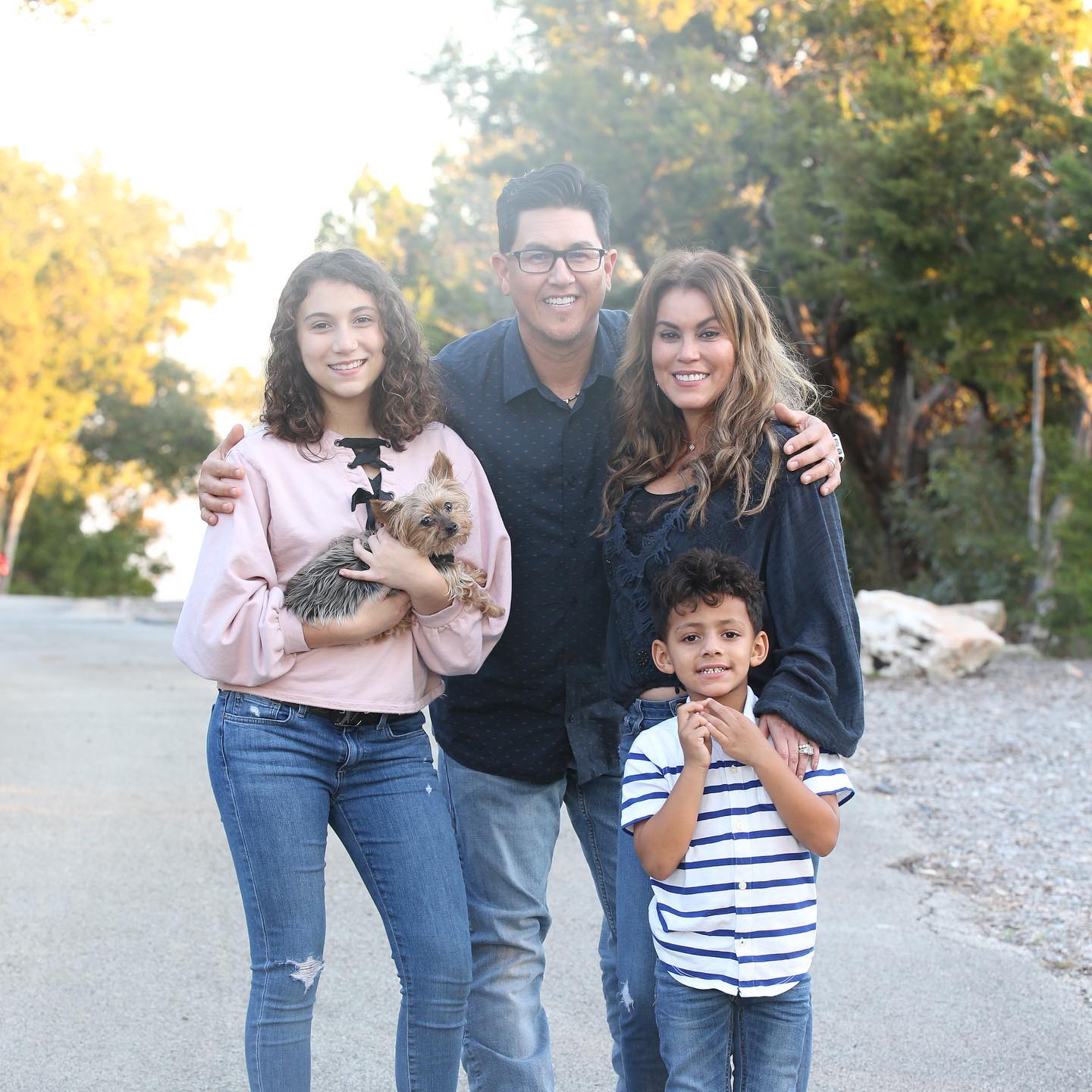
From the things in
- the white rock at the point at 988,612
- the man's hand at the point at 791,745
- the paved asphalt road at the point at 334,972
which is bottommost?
the paved asphalt road at the point at 334,972

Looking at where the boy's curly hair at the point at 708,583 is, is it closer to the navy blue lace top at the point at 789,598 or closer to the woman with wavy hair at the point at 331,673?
the navy blue lace top at the point at 789,598

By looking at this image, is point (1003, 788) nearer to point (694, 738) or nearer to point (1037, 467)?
point (694, 738)

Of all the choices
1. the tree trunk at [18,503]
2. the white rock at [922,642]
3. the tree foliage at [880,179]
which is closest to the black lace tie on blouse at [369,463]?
the white rock at [922,642]

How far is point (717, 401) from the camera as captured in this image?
3215 millimetres

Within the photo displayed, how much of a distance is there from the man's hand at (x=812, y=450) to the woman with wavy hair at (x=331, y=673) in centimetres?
84

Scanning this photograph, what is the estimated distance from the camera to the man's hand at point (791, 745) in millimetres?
2875

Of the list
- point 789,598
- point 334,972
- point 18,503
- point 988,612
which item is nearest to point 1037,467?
point 988,612

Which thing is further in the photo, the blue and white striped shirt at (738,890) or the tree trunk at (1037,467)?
the tree trunk at (1037,467)

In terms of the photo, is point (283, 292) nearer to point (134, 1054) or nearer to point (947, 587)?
point (134, 1054)

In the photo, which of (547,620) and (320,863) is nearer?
(320,863)

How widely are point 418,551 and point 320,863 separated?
0.80 meters

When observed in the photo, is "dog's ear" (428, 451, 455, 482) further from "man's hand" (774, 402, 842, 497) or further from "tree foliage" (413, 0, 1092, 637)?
"tree foliage" (413, 0, 1092, 637)

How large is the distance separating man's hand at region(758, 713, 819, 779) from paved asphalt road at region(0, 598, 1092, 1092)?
1675 millimetres

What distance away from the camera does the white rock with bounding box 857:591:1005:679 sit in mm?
12672
